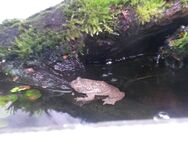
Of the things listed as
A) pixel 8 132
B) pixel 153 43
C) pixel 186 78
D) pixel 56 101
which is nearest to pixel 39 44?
pixel 56 101

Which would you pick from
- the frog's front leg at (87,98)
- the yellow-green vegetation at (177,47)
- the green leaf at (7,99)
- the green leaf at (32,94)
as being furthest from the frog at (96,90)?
the yellow-green vegetation at (177,47)

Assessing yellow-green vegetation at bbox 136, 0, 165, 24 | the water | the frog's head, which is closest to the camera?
the water

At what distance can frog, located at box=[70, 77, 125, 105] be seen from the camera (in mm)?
2729

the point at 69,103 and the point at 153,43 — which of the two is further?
Answer: the point at 153,43

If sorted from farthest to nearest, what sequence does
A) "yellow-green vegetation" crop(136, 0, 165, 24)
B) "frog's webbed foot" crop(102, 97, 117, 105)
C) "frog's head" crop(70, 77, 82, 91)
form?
"yellow-green vegetation" crop(136, 0, 165, 24) < "frog's head" crop(70, 77, 82, 91) < "frog's webbed foot" crop(102, 97, 117, 105)

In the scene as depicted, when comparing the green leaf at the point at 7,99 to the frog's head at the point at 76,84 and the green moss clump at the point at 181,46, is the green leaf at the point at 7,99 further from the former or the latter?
the green moss clump at the point at 181,46

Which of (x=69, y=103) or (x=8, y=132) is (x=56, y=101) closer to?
(x=69, y=103)

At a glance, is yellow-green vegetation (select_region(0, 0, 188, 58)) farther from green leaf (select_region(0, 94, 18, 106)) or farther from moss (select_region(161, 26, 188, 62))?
green leaf (select_region(0, 94, 18, 106))

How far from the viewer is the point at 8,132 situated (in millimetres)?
972

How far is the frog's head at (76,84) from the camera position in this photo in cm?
286

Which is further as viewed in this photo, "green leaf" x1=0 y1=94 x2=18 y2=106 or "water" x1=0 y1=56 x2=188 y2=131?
"green leaf" x1=0 y1=94 x2=18 y2=106

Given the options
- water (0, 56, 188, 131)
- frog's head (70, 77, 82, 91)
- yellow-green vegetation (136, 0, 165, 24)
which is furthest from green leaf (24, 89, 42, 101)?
yellow-green vegetation (136, 0, 165, 24)

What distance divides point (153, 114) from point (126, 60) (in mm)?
905

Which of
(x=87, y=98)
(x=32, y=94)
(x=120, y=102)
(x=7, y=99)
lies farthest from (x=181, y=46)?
(x=7, y=99)
